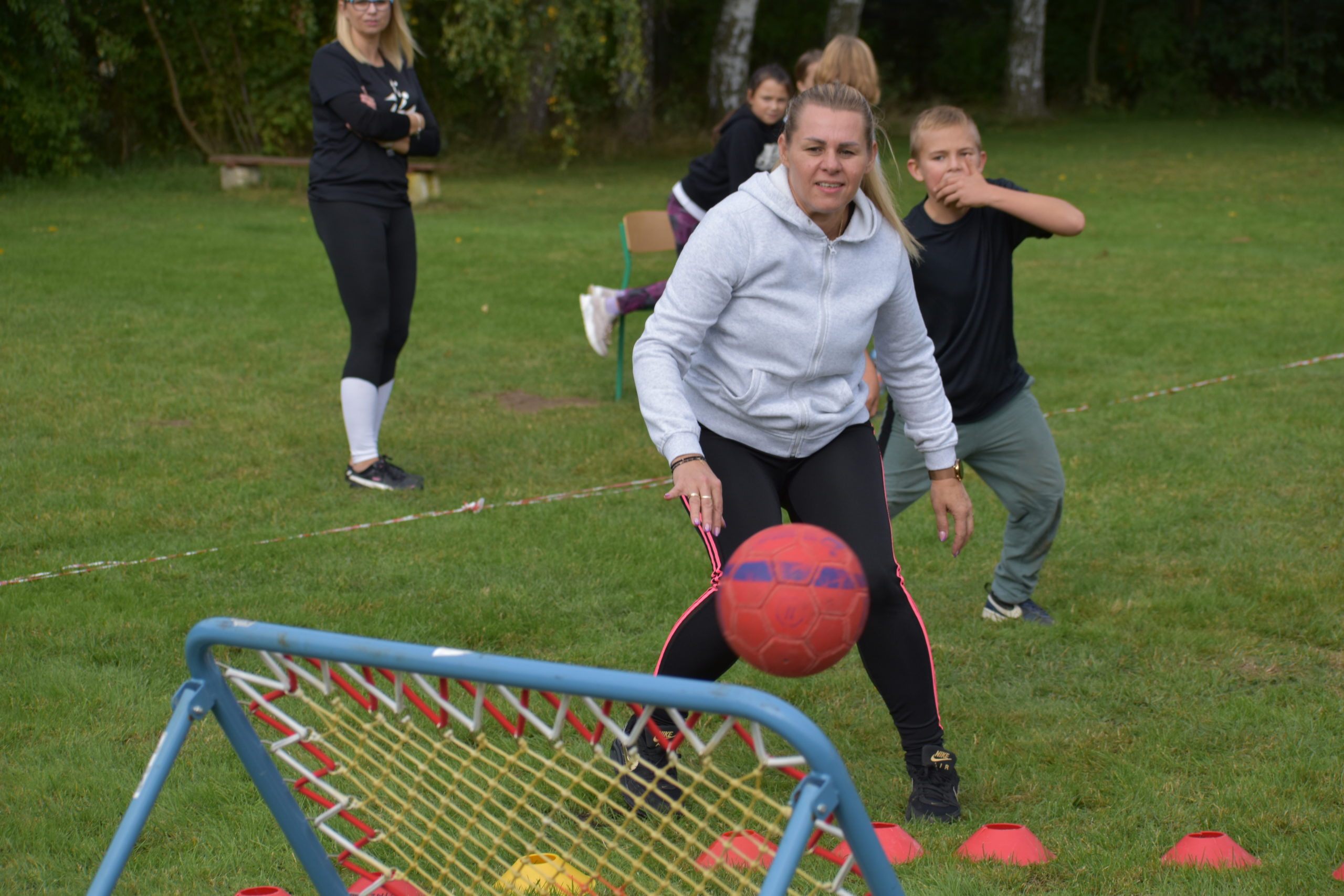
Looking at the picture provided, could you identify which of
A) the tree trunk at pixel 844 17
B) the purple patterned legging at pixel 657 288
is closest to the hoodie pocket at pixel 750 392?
the purple patterned legging at pixel 657 288

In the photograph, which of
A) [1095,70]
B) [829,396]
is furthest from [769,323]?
[1095,70]

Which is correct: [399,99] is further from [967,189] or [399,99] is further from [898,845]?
[898,845]

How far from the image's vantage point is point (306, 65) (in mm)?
Answer: 20688

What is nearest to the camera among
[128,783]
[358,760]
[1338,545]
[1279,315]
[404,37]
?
[358,760]

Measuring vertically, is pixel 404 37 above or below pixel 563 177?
above

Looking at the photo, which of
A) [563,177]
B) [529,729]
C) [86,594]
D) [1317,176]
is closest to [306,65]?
[563,177]

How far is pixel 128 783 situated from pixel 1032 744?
256 centimetres

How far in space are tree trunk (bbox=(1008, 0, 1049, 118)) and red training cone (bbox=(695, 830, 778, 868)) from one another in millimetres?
27672

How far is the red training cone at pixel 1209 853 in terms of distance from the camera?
308 cm

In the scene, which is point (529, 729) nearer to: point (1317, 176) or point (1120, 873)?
point (1120, 873)

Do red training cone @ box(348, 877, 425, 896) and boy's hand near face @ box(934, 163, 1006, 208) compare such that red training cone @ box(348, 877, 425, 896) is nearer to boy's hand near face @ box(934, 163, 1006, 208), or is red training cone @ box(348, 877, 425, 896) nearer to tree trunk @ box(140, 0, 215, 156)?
boy's hand near face @ box(934, 163, 1006, 208)

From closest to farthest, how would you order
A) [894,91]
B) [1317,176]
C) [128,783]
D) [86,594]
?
[128,783] < [86,594] < [1317,176] < [894,91]

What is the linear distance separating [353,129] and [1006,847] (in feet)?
14.4

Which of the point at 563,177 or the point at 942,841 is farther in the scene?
the point at 563,177
